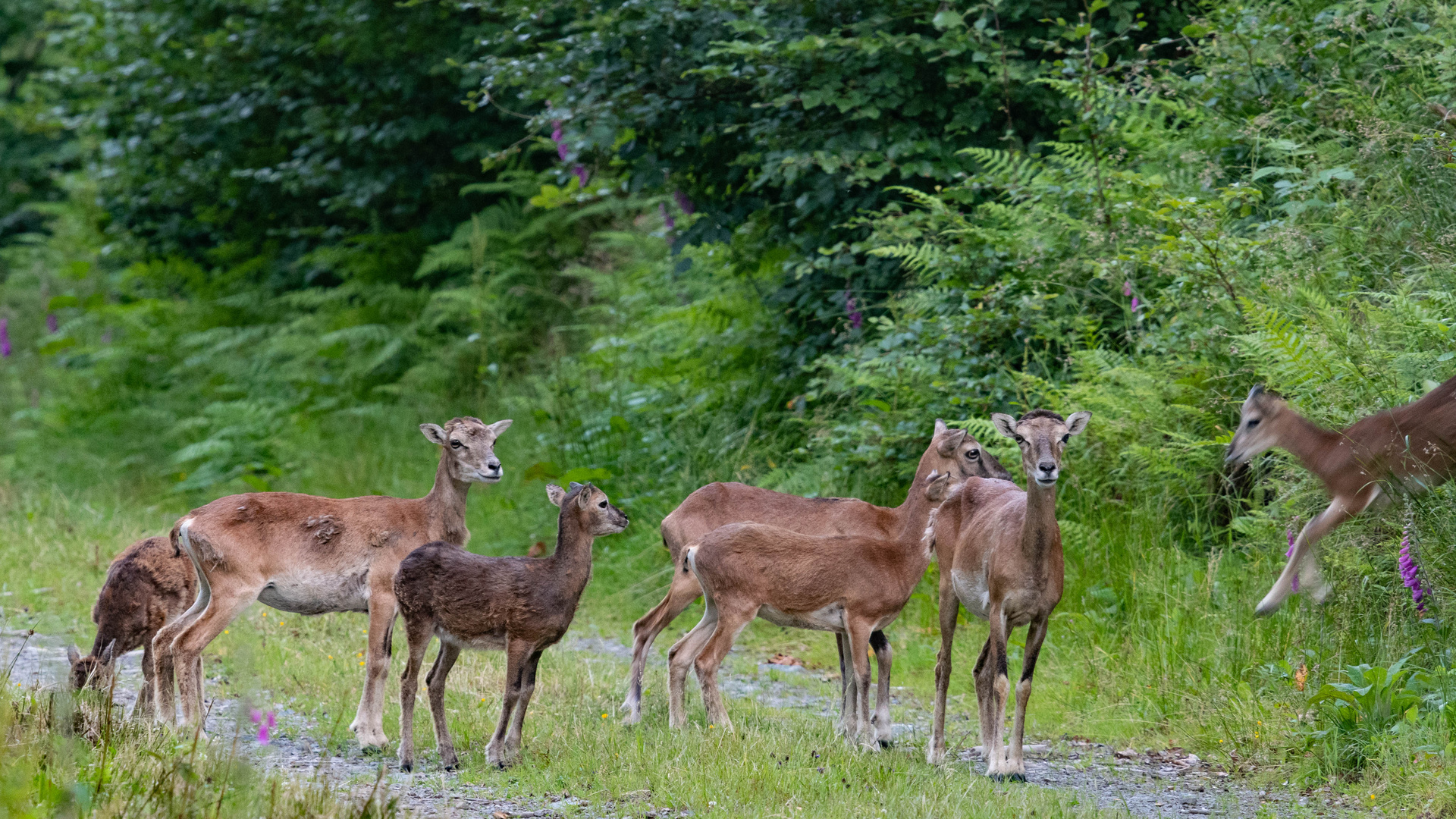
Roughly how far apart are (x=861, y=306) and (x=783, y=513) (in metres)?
3.70

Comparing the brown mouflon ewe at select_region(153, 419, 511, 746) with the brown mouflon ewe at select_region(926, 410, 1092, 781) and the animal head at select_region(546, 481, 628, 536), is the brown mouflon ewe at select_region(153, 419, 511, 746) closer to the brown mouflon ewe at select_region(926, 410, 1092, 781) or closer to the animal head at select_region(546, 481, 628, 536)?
the animal head at select_region(546, 481, 628, 536)

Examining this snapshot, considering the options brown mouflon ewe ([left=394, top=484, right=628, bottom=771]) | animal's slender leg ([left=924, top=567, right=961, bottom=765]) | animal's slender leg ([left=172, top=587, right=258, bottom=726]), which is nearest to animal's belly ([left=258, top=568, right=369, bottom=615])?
animal's slender leg ([left=172, top=587, right=258, bottom=726])

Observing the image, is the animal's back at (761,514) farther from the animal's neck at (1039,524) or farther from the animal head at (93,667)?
the animal head at (93,667)

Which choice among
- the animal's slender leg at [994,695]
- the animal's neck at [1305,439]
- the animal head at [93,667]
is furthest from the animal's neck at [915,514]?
the animal head at [93,667]

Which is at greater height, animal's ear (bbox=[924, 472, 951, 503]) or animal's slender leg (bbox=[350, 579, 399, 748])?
animal's ear (bbox=[924, 472, 951, 503])

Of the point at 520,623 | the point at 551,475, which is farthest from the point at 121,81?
the point at 520,623

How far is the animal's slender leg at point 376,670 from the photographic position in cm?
734

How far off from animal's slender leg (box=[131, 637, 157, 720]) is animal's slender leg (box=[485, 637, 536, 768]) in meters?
1.86

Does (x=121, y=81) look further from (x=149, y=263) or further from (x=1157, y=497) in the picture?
(x=1157, y=497)

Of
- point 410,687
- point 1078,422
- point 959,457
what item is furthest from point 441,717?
point 959,457

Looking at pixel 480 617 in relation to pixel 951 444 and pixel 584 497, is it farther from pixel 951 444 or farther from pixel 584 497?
pixel 951 444

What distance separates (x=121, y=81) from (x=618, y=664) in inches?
582

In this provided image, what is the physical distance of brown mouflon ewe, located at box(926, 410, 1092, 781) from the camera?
7016 mm

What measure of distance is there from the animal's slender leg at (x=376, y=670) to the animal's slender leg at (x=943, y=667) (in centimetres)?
282
